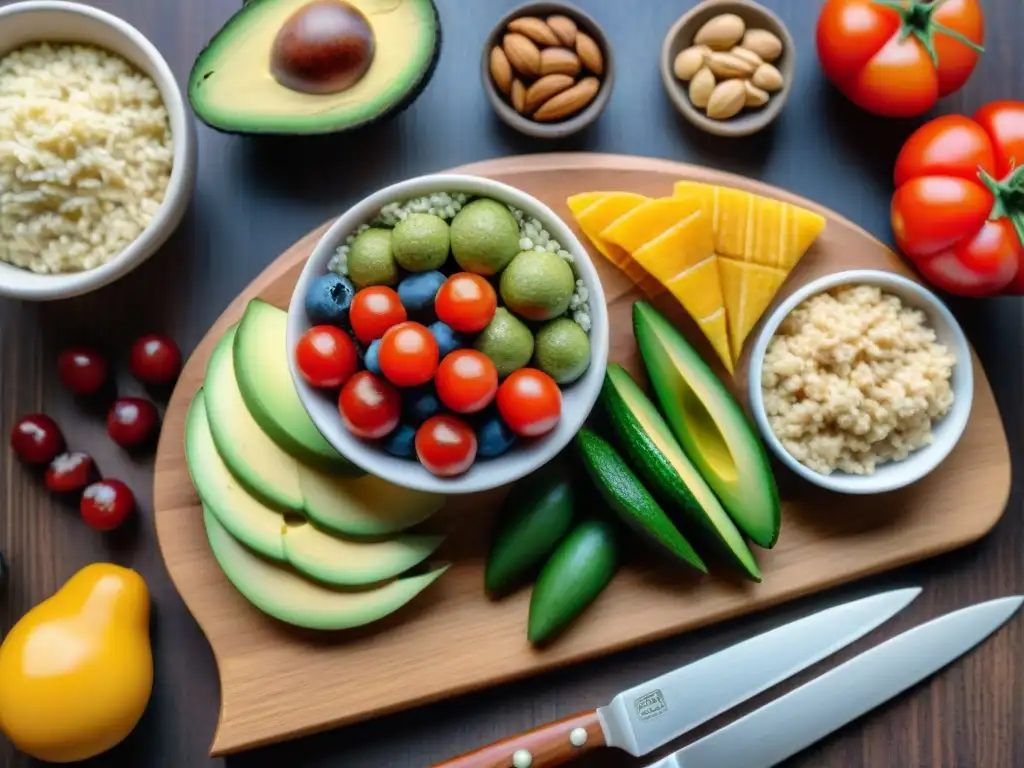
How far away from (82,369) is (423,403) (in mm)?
543

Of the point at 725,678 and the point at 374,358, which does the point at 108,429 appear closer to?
the point at 374,358

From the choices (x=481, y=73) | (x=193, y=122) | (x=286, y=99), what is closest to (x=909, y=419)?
(x=481, y=73)

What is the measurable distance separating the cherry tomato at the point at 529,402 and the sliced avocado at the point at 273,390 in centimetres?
26

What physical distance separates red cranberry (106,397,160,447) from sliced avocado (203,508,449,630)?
0.16 metres

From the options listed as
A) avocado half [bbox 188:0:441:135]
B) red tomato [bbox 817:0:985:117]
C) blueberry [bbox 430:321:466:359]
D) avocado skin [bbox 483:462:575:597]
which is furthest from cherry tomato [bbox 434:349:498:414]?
red tomato [bbox 817:0:985:117]

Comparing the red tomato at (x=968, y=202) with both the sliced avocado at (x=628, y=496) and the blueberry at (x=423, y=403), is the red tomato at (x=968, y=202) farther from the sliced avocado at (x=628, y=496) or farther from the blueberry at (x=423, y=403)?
the blueberry at (x=423, y=403)

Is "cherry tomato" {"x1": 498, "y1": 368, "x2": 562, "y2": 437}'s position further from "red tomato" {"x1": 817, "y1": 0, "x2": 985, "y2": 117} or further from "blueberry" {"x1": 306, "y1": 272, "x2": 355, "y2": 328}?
"red tomato" {"x1": 817, "y1": 0, "x2": 985, "y2": 117}

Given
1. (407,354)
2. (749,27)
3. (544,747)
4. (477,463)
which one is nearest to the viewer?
(407,354)

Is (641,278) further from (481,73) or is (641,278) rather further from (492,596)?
(492,596)

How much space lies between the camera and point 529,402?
1.02 metres

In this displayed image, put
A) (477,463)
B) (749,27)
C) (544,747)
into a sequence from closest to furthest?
1. (477,463)
2. (544,747)
3. (749,27)

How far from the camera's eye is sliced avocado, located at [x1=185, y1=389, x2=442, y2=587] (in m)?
1.18

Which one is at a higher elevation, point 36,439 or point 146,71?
point 146,71

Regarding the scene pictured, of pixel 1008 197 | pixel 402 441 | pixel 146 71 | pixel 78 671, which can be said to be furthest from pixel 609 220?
pixel 78 671
